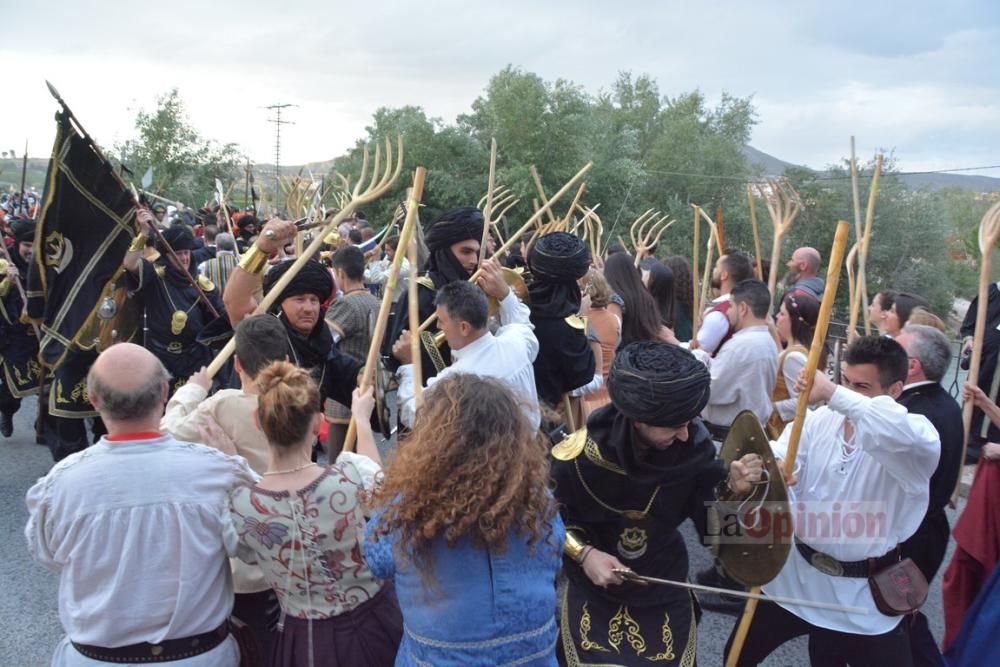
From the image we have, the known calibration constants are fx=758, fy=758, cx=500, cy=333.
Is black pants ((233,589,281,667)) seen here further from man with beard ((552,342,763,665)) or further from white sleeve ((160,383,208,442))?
man with beard ((552,342,763,665))

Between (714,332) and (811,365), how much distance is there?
2.32 meters

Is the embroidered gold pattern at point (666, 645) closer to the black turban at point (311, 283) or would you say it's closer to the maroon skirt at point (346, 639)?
the maroon skirt at point (346, 639)

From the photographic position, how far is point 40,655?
3.73 m

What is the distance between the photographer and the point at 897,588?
2.69 meters

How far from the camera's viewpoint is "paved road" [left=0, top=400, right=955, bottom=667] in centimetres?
377

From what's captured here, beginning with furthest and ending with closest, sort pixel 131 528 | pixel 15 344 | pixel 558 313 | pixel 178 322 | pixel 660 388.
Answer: pixel 15 344
pixel 178 322
pixel 558 313
pixel 660 388
pixel 131 528

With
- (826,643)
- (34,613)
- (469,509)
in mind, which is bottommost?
(34,613)

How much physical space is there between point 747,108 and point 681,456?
128ft

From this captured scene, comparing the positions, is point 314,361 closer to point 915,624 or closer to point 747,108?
point 915,624

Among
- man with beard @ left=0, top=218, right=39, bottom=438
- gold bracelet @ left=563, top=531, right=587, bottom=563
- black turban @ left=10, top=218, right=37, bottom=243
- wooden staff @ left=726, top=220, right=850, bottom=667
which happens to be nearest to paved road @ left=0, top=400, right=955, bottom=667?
wooden staff @ left=726, top=220, right=850, bottom=667

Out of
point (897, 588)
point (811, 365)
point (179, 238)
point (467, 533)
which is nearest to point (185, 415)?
point (467, 533)

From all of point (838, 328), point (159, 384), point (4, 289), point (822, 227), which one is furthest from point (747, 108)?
point (159, 384)

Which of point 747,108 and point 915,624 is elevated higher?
point 747,108

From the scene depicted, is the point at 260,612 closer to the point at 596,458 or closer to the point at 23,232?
the point at 596,458
